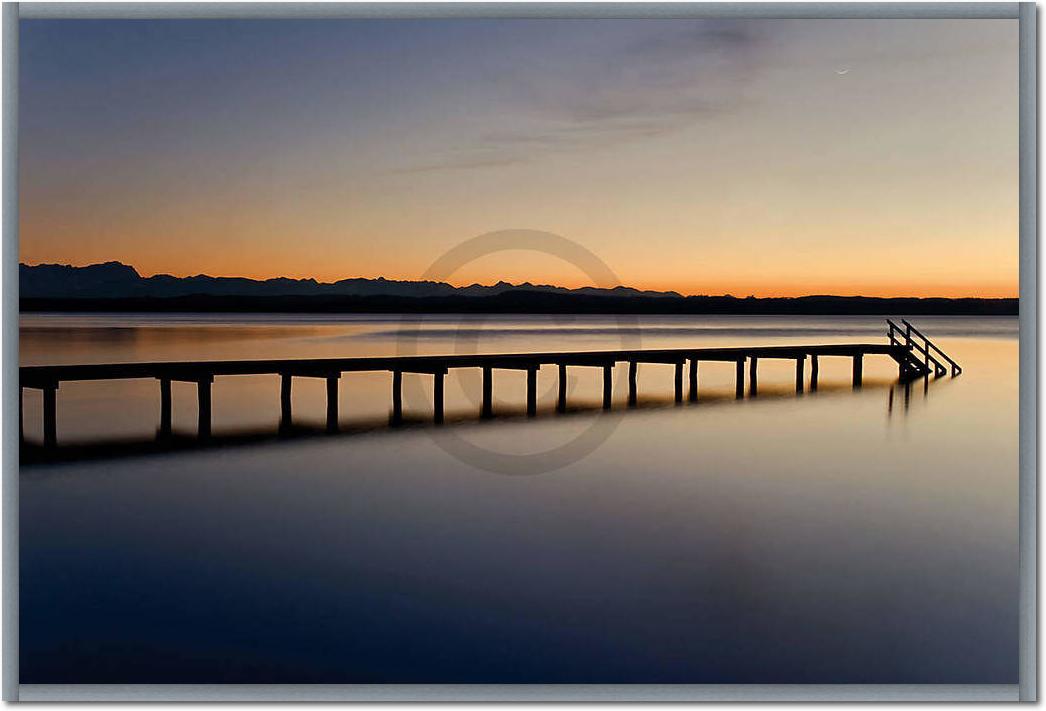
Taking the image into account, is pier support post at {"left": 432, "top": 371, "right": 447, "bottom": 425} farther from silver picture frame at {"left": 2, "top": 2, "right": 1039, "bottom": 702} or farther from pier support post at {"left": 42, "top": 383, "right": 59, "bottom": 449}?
silver picture frame at {"left": 2, "top": 2, "right": 1039, "bottom": 702}

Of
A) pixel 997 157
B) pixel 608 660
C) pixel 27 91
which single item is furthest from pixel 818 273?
pixel 27 91

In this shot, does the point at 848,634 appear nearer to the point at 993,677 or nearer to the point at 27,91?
the point at 993,677

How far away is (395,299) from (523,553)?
5.89m

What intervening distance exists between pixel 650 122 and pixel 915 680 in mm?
5574

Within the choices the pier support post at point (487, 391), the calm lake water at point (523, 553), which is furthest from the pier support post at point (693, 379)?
the pier support post at point (487, 391)

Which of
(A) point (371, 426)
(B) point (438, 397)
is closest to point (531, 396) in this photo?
(B) point (438, 397)

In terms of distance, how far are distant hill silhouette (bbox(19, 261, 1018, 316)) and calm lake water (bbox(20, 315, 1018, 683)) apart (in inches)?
46.8

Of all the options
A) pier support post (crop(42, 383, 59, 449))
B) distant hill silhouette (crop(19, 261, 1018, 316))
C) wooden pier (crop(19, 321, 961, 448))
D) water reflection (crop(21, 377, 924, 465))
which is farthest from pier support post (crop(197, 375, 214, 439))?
pier support post (crop(42, 383, 59, 449))

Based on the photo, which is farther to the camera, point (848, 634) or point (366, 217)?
point (366, 217)

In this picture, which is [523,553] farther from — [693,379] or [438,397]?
[693,379]

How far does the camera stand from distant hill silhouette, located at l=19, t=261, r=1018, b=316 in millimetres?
8648

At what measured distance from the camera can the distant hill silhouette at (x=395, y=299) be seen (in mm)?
8648

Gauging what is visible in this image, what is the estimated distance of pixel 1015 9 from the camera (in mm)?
4277

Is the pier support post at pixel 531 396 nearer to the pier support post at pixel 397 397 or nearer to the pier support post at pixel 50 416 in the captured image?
the pier support post at pixel 397 397
